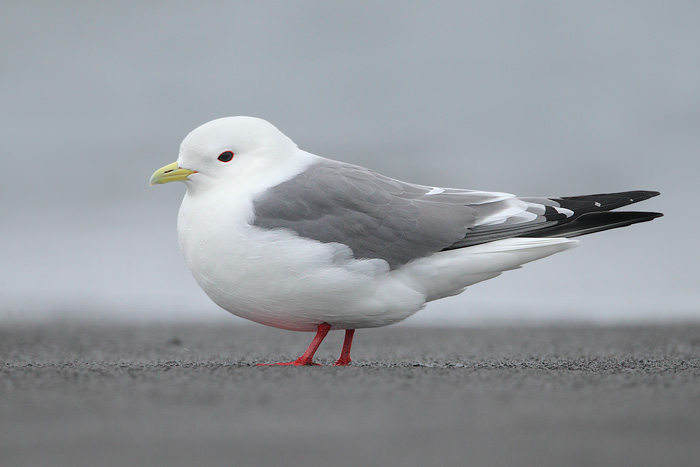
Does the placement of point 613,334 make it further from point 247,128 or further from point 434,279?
point 247,128

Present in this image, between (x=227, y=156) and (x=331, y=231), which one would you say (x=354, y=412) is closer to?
(x=331, y=231)

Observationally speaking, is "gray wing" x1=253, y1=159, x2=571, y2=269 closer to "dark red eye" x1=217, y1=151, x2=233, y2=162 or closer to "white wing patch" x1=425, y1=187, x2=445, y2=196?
"white wing patch" x1=425, y1=187, x2=445, y2=196

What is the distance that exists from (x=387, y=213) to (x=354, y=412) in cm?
191

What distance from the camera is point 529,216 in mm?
5301

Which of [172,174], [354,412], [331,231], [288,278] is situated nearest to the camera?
[354,412]

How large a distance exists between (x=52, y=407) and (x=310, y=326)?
192 centimetres

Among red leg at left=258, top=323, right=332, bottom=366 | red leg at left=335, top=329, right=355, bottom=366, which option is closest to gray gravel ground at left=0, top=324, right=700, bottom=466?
Answer: red leg at left=335, top=329, right=355, bottom=366

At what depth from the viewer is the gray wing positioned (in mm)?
4871

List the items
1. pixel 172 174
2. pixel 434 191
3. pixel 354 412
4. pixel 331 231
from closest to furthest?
1. pixel 354 412
2. pixel 331 231
3. pixel 172 174
4. pixel 434 191

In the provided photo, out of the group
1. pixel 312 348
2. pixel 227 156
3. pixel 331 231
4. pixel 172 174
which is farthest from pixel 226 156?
pixel 312 348

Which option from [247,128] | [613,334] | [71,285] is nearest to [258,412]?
[247,128]

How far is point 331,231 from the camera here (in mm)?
4863

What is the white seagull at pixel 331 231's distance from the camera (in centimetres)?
474

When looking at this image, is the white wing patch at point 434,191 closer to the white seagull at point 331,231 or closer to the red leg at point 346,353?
the white seagull at point 331,231
